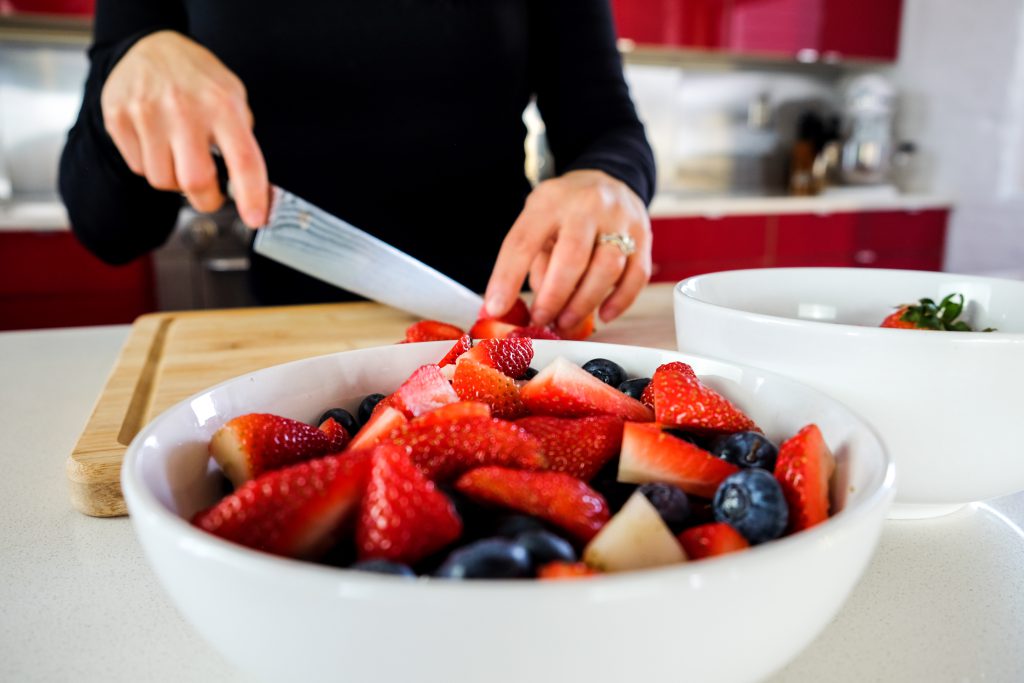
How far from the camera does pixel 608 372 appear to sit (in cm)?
57

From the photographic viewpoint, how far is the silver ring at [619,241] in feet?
3.27

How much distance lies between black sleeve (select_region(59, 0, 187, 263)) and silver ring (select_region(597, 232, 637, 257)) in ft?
2.11

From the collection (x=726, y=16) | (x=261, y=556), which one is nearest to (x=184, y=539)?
(x=261, y=556)

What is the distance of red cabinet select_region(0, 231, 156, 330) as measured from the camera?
2.16 meters

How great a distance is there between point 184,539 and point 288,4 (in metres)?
1.17

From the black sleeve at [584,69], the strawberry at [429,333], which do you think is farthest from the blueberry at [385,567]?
the black sleeve at [584,69]

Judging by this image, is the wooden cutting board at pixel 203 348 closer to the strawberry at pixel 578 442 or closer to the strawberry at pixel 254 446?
the strawberry at pixel 254 446

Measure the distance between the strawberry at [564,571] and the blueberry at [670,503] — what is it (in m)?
0.08

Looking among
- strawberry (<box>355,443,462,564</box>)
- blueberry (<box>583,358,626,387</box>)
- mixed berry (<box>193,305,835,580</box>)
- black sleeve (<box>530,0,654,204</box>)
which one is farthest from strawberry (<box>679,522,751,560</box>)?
black sleeve (<box>530,0,654,204</box>)

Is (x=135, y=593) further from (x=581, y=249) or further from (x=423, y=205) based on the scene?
(x=423, y=205)

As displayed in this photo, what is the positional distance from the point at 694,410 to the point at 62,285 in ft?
7.36

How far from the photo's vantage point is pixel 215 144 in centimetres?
90

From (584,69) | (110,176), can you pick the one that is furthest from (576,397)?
(584,69)

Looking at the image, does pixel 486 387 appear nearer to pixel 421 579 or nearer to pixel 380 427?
pixel 380 427
